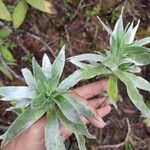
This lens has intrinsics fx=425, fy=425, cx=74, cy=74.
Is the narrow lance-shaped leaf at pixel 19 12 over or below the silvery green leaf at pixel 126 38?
over

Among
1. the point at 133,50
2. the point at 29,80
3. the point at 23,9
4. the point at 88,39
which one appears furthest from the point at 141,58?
the point at 88,39

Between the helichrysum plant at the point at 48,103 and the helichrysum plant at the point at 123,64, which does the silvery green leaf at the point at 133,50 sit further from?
the helichrysum plant at the point at 48,103

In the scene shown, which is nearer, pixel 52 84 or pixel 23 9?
pixel 52 84

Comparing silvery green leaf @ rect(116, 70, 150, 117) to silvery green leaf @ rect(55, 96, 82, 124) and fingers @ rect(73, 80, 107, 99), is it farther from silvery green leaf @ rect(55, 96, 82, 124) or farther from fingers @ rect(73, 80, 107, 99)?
fingers @ rect(73, 80, 107, 99)

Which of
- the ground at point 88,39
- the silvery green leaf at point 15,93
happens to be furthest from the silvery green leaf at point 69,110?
the ground at point 88,39

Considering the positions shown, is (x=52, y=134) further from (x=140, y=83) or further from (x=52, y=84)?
(x=140, y=83)

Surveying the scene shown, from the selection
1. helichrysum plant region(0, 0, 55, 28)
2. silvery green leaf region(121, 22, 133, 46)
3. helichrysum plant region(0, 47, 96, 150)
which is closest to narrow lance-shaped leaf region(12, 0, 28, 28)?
helichrysum plant region(0, 0, 55, 28)

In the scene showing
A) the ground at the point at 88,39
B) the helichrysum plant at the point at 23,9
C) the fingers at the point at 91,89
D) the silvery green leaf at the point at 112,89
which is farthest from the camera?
the ground at the point at 88,39
